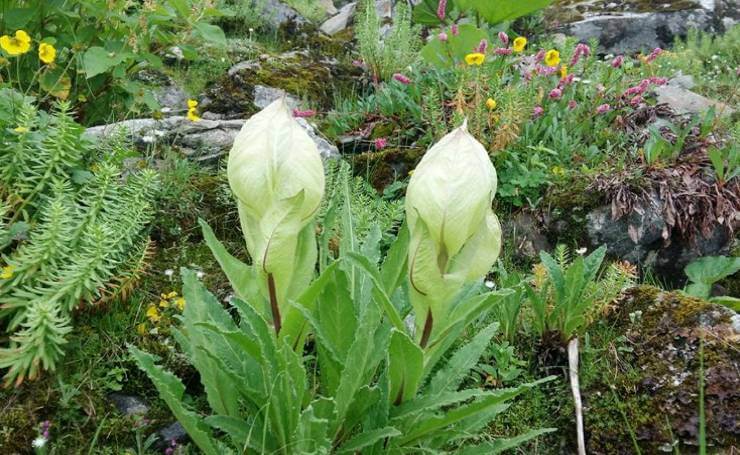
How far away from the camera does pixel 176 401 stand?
1413 mm

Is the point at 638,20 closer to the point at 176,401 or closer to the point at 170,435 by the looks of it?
the point at 170,435

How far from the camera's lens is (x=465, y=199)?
112 centimetres

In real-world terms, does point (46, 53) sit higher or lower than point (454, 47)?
higher

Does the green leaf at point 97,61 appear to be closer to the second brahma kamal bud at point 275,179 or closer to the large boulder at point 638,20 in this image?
the second brahma kamal bud at point 275,179

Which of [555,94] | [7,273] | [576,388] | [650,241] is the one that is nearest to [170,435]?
[7,273]

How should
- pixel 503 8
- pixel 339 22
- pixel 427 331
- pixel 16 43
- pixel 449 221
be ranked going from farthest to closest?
pixel 339 22 < pixel 503 8 < pixel 16 43 < pixel 427 331 < pixel 449 221

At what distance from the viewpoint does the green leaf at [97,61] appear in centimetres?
276

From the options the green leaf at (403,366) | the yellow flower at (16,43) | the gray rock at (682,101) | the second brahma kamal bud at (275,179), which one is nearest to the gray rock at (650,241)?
the gray rock at (682,101)

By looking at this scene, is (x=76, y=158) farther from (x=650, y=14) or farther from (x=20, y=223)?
(x=650, y=14)

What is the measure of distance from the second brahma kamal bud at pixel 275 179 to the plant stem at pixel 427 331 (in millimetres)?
329

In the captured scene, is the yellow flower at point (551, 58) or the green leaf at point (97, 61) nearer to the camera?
the green leaf at point (97, 61)

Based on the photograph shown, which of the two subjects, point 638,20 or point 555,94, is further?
point 638,20

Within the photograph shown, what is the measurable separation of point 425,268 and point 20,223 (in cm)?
154

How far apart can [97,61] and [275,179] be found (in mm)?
2012
